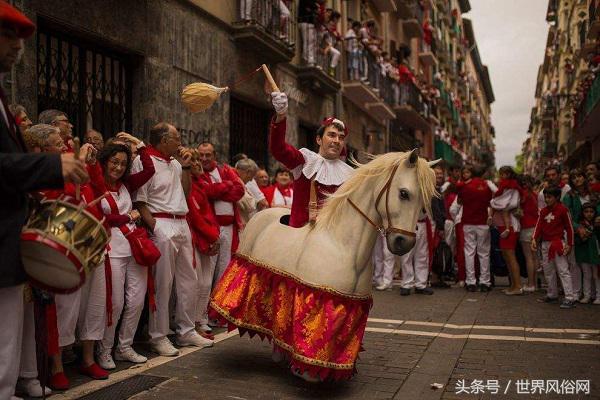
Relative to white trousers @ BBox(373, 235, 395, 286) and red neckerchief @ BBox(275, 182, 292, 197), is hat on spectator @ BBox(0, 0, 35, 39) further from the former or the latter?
white trousers @ BBox(373, 235, 395, 286)

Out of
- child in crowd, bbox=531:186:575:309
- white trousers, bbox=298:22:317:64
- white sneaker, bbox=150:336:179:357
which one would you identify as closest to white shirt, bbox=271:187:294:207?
child in crowd, bbox=531:186:575:309

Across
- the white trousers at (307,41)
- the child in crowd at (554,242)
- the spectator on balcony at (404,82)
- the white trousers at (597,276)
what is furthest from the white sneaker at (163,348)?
the spectator on balcony at (404,82)

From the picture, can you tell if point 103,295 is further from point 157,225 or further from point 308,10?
point 308,10

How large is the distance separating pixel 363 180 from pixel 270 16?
366 inches

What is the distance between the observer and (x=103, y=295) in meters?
4.75

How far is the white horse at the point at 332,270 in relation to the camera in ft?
13.5

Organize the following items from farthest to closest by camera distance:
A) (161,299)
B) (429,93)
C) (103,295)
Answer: (429,93) → (161,299) → (103,295)

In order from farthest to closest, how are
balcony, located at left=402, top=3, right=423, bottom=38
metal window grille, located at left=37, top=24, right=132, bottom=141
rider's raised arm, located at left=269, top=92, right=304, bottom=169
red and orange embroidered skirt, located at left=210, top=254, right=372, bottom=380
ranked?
1. balcony, located at left=402, top=3, right=423, bottom=38
2. metal window grille, located at left=37, top=24, right=132, bottom=141
3. rider's raised arm, located at left=269, top=92, right=304, bottom=169
4. red and orange embroidered skirt, located at left=210, top=254, right=372, bottom=380

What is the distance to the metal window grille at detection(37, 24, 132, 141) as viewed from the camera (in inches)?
299

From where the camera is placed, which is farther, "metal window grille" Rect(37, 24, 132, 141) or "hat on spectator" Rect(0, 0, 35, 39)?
"metal window grille" Rect(37, 24, 132, 141)

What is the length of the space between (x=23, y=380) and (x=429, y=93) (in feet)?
105

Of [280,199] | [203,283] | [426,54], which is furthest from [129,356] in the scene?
[426,54]

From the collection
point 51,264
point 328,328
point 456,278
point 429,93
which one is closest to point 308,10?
point 456,278

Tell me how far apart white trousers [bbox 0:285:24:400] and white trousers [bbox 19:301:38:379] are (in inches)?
58.7
